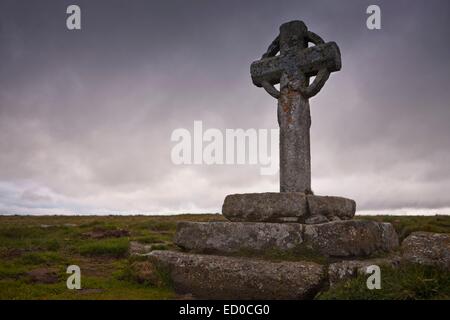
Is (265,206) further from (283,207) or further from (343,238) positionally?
(343,238)

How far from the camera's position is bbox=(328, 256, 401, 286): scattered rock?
6.38 meters

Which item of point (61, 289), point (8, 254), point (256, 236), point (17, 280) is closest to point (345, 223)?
point (256, 236)

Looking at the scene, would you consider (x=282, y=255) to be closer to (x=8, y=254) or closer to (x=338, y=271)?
(x=338, y=271)

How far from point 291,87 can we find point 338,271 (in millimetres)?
4249

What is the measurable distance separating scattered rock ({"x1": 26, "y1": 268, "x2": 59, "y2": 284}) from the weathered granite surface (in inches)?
154

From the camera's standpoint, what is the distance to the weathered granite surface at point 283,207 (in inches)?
297

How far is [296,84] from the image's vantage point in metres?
8.84

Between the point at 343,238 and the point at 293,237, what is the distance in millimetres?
875

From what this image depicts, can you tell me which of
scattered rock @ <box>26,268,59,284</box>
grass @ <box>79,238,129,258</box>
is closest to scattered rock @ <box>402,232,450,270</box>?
scattered rock @ <box>26,268,59,284</box>

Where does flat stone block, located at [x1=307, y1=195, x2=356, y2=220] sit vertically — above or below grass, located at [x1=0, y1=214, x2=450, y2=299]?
above

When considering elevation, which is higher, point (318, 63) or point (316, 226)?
point (318, 63)

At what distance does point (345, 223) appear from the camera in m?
7.04

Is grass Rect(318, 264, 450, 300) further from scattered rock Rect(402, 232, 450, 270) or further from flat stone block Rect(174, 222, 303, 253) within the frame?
flat stone block Rect(174, 222, 303, 253)
